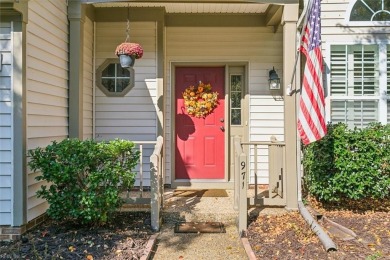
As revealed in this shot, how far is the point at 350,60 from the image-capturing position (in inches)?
206

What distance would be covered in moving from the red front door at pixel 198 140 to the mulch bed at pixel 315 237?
5.75 feet

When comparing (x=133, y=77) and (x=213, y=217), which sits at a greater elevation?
(x=133, y=77)

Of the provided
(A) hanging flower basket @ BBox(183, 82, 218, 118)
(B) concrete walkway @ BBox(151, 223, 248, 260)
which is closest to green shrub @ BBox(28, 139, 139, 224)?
(B) concrete walkway @ BBox(151, 223, 248, 260)

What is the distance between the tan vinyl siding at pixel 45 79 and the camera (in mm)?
3885

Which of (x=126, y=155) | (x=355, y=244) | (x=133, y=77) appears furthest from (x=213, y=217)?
(x=133, y=77)

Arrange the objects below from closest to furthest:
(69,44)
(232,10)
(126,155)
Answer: (126,155) → (69,44) → (232,10)

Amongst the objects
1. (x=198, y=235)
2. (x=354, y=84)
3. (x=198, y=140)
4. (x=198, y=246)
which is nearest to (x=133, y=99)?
(x=198, y=140)

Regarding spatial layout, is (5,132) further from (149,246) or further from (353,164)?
(353,164)

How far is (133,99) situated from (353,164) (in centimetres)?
335

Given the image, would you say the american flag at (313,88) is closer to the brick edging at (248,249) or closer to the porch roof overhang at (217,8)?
the porch roof overhang at (217,8)

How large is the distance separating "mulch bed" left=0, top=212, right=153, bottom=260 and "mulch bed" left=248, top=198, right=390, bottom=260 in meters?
1.22

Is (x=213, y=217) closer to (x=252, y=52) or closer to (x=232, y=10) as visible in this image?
(x=252, y=52)

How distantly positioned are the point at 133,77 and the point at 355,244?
3905 millimetres

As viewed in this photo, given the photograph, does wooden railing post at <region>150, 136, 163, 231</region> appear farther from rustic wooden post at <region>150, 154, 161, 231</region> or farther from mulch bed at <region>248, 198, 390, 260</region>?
mulch bed at <region>248, 198, 390, 260</region>
